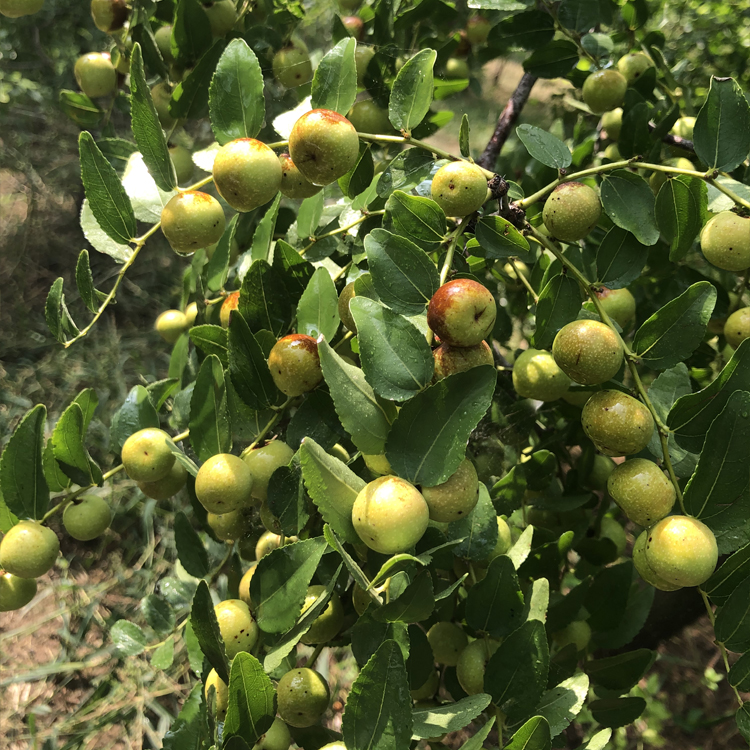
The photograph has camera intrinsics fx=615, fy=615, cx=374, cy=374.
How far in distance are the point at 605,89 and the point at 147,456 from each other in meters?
0.97

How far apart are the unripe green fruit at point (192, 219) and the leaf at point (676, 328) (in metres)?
0.52

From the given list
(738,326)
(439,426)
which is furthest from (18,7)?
(738,326)

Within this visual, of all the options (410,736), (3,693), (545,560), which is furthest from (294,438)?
(3,693)

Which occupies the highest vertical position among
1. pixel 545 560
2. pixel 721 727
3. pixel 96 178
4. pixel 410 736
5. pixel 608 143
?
pixel 96 178

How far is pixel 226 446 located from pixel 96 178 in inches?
14.6

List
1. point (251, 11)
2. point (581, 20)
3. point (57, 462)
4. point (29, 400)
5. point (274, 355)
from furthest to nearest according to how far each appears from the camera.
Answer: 1. point (29, 400)
2. point (251, 11)
3. point (581, 20)
4. point (57, 462)
5. point (274, 355)

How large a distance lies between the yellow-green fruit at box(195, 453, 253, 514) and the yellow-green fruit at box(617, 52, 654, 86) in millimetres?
1012

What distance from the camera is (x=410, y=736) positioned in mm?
555

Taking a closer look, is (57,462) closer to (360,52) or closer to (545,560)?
(545,560)

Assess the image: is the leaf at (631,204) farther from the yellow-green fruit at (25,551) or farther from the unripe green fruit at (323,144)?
the yellow-green fruit at (25,551)

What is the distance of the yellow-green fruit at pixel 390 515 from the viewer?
537 millimetres

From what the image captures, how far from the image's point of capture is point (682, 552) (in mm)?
611

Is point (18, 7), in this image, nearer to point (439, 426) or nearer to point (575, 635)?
point (439, 426)

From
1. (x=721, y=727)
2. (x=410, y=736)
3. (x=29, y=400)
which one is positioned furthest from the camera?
(x=29, y=400)
